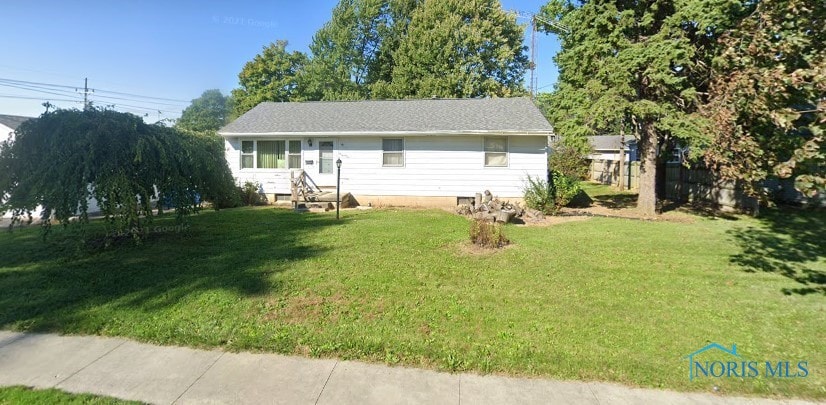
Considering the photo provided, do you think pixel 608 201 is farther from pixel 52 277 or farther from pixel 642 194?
pixel 52 277

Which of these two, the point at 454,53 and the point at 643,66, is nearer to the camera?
the point at 643,66

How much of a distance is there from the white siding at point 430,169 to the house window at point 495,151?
18cm

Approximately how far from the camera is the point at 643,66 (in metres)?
11.0

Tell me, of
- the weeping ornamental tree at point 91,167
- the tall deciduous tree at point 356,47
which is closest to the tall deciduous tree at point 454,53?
the tall deciduous tree at point 356,47

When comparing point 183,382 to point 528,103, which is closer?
point 183,382

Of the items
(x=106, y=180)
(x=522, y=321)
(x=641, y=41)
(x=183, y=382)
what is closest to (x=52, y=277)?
(x=106, y=180)

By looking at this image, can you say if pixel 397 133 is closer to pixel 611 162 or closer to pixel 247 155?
pixel 247 155

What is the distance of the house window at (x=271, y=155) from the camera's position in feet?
49.3

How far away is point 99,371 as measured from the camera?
3.49 meters

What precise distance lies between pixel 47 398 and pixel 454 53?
27.3 metres

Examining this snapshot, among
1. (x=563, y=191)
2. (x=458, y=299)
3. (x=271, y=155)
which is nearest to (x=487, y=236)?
(x=458, y=299)

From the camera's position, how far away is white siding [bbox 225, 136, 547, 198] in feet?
44.0

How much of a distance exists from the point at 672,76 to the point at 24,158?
14173 millimetres

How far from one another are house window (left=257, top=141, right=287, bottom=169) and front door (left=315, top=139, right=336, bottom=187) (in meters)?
1.44
